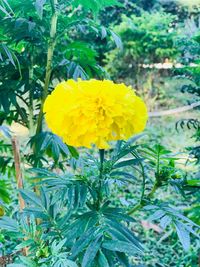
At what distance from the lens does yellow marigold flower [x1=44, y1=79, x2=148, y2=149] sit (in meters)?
0.71

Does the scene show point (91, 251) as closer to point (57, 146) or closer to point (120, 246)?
point (120, 246)

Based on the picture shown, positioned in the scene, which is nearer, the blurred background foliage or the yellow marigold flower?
the yellow marigold flower

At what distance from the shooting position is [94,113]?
711 millimetres

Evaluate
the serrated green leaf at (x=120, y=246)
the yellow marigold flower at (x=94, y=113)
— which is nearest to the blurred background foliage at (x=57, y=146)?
the serrated green leaf at (x=120, y=246)

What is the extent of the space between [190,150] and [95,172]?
77cm

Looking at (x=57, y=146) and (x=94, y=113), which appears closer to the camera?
(x=94, y=113)

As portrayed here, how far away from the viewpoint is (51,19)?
112 cm

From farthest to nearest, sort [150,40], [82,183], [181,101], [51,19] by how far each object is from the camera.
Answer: [181,101], [150,40], [51,19], [82,183]

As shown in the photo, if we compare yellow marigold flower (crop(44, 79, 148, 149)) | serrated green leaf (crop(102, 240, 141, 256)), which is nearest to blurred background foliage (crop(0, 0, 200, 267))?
serrated green leaf (crop(102, 240, 141, 256))

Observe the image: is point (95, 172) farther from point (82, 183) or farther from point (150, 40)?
point (150, 40)

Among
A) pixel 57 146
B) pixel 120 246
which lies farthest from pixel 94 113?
pixel 57 146

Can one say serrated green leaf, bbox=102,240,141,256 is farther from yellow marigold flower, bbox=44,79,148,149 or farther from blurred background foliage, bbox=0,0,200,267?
yellow marigold flower, bbox=44,79,148,149

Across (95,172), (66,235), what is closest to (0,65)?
(95,172)

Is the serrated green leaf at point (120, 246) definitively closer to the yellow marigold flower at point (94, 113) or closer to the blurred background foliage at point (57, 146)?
the blurred background foliage at point (57, 146)
